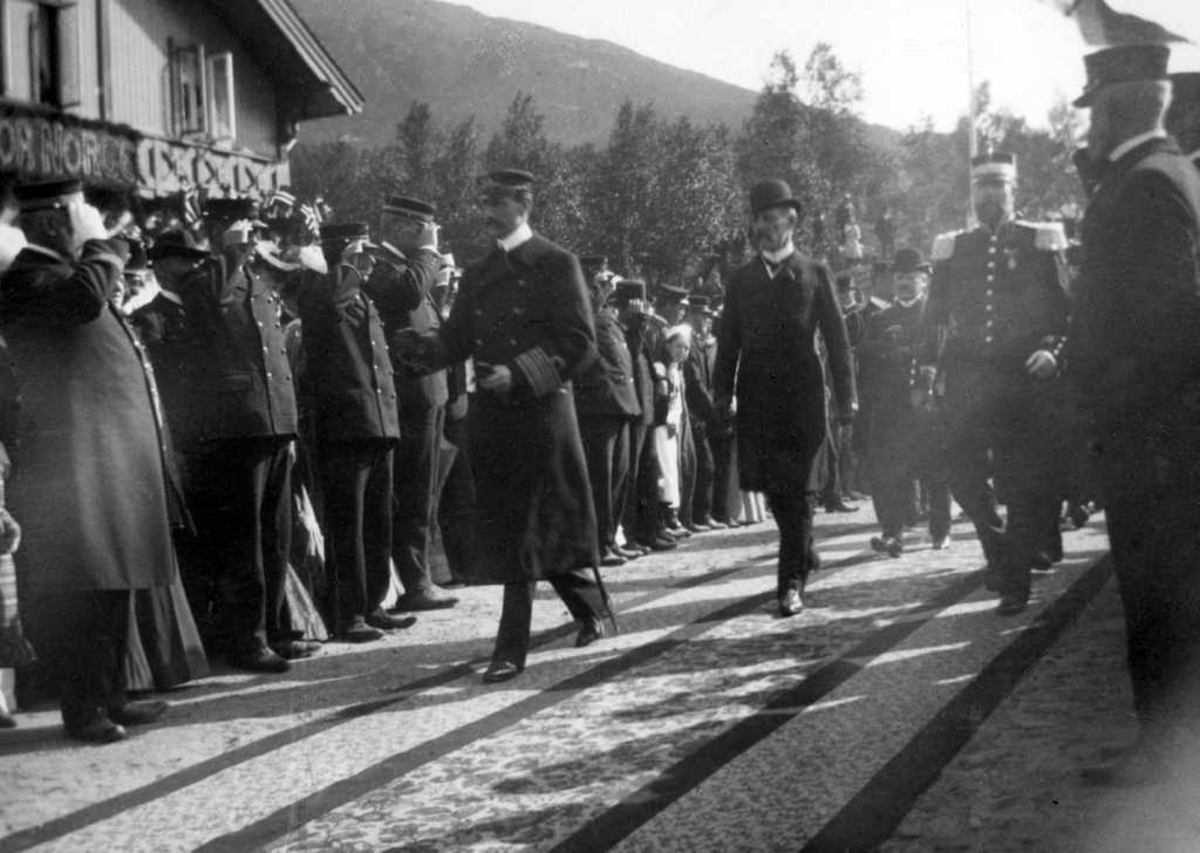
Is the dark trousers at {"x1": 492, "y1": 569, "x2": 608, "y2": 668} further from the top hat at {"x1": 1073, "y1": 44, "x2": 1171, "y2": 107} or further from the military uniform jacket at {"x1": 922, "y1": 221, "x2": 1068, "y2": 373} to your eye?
the top hat at {"x1": 1073, "y1": 44, "x2": 1171, "y2": 107}

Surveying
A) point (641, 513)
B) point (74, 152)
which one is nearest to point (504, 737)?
point (641, 513)

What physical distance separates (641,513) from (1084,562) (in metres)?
3.79

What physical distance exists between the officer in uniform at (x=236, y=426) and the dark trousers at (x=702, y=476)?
6.85 m

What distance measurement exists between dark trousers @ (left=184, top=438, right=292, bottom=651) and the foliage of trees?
1328 centimetres

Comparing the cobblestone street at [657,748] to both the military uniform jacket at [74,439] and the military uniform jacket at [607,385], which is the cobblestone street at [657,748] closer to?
the military uniform jacket at [74,439]

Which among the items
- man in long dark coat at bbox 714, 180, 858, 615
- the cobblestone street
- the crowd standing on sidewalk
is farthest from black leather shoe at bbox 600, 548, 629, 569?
the cobblestone street

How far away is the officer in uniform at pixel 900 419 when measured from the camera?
10.0 m

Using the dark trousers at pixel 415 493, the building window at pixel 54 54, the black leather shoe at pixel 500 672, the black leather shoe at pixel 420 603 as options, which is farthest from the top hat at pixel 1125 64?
the building window at pixel 54 54

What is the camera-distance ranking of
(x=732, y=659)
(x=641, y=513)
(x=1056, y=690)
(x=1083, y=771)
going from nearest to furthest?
(x=1083, y=771), (x=1056, y=690), (x=732, y=659), (x=641, y=513)

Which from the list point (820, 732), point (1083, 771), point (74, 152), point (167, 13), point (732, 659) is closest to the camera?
point (1083, 771)

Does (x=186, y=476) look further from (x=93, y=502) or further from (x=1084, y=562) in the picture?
(x=1084, y=562)

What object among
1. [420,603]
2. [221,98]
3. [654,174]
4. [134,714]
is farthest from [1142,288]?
[654,174]

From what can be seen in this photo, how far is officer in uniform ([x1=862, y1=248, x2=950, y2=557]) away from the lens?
10.0m

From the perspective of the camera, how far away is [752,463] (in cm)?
776
